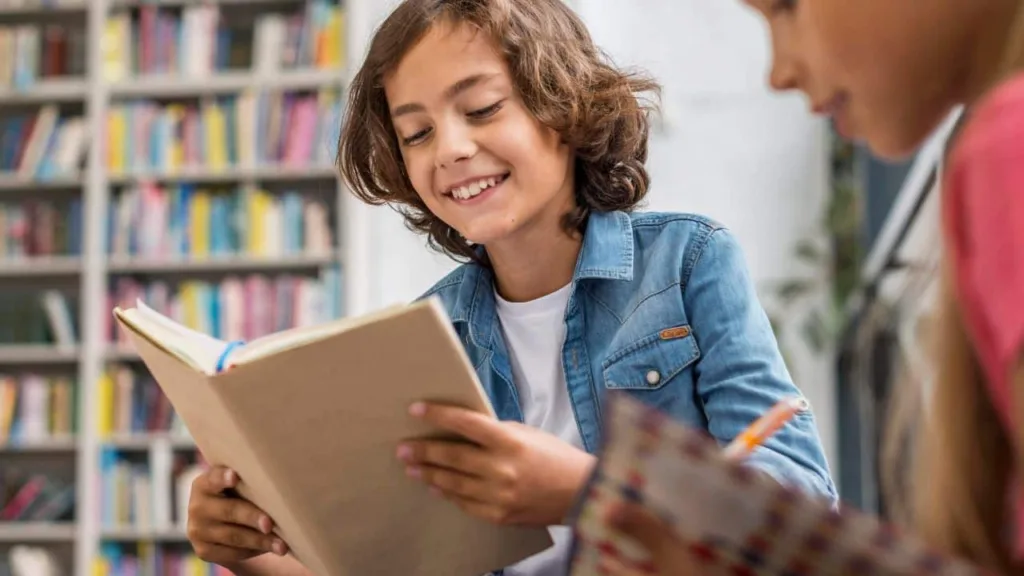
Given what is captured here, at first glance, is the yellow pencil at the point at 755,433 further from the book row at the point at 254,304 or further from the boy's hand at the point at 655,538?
the book row at the point at 254,304

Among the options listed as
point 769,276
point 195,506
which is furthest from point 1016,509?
point 769,276

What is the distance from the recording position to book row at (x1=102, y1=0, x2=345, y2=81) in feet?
12.6

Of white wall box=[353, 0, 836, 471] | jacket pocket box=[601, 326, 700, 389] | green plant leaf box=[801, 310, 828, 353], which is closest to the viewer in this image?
jacket pocket box=[601, 326, 700, 389]

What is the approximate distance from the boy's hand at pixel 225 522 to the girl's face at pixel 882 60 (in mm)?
681

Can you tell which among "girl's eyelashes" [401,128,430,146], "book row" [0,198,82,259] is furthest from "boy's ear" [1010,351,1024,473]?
"book row" [0,198,82,259]

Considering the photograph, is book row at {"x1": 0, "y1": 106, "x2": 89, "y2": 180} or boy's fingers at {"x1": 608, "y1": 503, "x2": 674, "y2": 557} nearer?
boy's fingers at {"x1": 608, "y1": 503, "x2": 674, "y2": 557}

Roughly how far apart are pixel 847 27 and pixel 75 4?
3947 mm

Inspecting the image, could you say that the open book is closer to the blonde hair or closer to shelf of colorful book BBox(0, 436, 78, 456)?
the blonde hair

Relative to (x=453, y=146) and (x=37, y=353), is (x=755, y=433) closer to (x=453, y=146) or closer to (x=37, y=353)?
(x=453, y=146)

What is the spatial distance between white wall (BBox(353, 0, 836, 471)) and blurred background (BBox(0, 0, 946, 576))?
30.0 inches

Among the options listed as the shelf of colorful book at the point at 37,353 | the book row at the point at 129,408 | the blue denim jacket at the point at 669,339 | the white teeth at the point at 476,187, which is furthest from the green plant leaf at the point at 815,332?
the white teeth at the point at 476,187

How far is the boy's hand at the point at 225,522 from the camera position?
1.08m

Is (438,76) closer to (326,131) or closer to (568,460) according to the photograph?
(568,460)

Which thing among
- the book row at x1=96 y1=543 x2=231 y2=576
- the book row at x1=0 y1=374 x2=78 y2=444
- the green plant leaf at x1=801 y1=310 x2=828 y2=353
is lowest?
the book row at x1=96 y1=543 x2=231 y2=576
